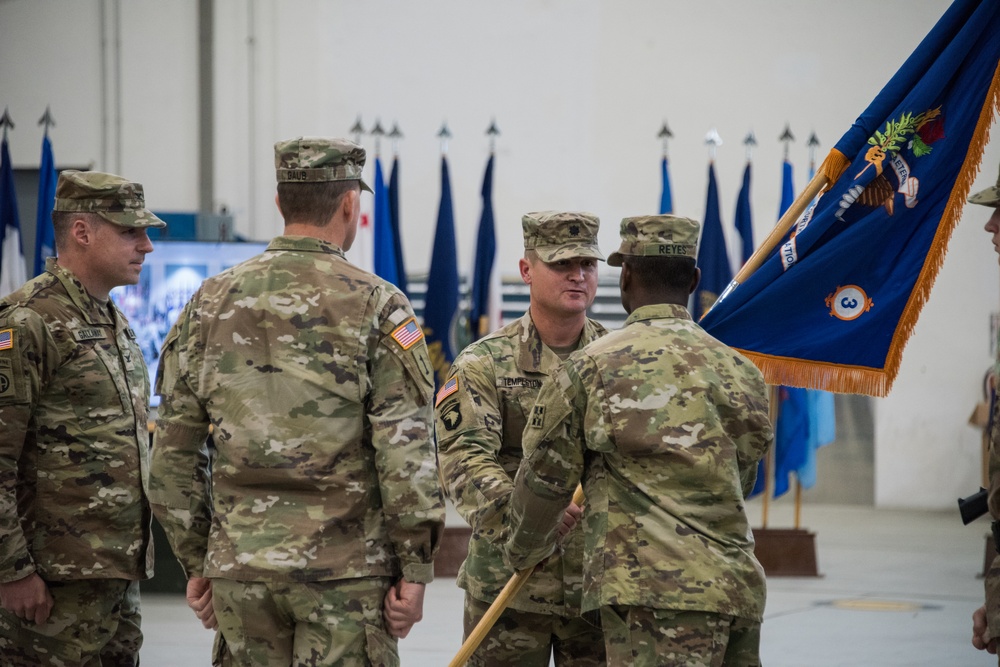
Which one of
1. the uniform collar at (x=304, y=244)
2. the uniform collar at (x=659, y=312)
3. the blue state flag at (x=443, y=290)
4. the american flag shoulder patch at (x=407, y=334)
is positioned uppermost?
the uniform collar at (x=304, y=244)

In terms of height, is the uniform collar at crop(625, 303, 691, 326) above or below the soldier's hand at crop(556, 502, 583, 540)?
above

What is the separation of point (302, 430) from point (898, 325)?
5.57 ft

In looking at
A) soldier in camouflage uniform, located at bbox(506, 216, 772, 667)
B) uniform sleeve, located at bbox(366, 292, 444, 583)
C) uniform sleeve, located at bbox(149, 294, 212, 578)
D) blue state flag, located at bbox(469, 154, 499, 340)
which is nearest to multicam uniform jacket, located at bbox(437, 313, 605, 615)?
soldier in camouflage uniform, located at bbox(506, 216, 772, 667)

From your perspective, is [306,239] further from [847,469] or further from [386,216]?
[847,469]

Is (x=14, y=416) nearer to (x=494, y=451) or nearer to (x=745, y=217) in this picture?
(x=494, y=451)

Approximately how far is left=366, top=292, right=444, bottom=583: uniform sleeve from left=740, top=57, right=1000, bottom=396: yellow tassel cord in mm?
1179

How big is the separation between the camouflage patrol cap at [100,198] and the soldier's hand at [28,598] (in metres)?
0.90

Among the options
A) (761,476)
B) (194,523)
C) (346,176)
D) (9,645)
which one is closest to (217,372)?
(194,523)

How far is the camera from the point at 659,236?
228 cm

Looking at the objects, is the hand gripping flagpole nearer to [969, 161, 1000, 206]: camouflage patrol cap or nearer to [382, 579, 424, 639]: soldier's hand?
[382, 579, 424, 639]: soldier's hand

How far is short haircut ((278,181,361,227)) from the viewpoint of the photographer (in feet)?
7.34

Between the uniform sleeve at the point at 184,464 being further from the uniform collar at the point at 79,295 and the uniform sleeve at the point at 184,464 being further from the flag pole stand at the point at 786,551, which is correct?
the flag pole stand at the point at 786,551

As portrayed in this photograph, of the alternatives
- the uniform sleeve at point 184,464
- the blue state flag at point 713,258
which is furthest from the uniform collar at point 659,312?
the blue state flag at point 713,258

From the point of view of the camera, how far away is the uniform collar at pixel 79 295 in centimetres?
285
